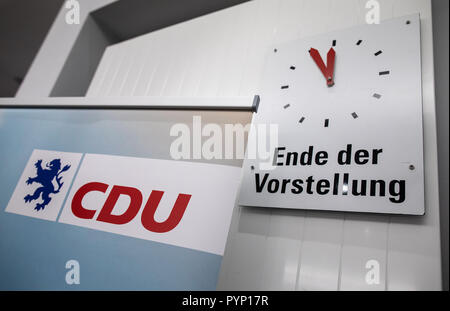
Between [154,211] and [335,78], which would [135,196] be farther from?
[335,78]

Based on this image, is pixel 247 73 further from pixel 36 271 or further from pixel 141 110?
pixel 36 271

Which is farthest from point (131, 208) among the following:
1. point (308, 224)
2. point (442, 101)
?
point (442, 101)

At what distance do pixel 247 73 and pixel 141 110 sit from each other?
542mm

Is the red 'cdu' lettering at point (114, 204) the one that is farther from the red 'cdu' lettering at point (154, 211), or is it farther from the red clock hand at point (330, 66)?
the red clock hand at point (330, 66)

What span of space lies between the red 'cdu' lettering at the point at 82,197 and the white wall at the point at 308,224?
0.61 m

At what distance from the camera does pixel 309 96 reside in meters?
1.01

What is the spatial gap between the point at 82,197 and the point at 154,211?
372mm

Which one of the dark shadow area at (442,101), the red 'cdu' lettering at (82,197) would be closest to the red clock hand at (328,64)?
the dark shadow area at (442,101)

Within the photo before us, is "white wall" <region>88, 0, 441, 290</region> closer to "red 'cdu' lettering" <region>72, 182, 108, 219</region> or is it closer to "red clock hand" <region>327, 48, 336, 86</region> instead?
"red clock hand" <region>327, 48, 336, 86</region>

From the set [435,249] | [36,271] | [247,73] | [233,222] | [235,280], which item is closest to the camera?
[435,249]

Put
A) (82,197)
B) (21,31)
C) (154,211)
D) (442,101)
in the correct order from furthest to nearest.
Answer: (21,31) → (82,197) → (154,211) → (442,101)

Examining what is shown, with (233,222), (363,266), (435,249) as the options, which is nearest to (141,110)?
(233,222)

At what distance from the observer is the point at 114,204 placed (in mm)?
1158

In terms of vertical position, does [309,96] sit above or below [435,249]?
above
